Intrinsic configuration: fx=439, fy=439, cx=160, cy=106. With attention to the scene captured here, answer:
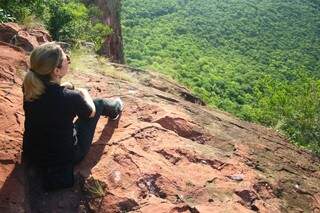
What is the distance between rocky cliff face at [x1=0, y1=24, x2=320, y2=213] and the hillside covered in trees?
129 ft

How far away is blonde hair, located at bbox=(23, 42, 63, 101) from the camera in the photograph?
4098mm

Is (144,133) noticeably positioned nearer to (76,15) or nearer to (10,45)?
(10,45)

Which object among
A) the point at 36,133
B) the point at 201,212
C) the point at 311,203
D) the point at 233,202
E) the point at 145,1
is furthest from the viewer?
the point at 145,1

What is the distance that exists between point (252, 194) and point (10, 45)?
4.23 metres

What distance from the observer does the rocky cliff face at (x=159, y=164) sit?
179 inches

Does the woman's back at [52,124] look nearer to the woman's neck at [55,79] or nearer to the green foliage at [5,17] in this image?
the woman's neck at [55,79]

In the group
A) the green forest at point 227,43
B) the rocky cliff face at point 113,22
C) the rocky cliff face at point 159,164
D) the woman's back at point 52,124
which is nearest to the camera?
the woman's back at point 52,124

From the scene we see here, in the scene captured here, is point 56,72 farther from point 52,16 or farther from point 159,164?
point 52,16

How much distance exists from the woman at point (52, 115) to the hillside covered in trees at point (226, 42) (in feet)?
136

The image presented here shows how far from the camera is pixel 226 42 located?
72.4 meters

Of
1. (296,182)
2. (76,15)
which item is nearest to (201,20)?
(76,15)

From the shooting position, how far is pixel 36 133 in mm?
4320

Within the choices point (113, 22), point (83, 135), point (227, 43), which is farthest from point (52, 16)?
point (227, 43)

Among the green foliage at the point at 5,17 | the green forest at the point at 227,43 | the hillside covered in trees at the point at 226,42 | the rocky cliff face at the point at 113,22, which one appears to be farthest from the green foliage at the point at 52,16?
the hillside covered in trees at the point at 226,42
